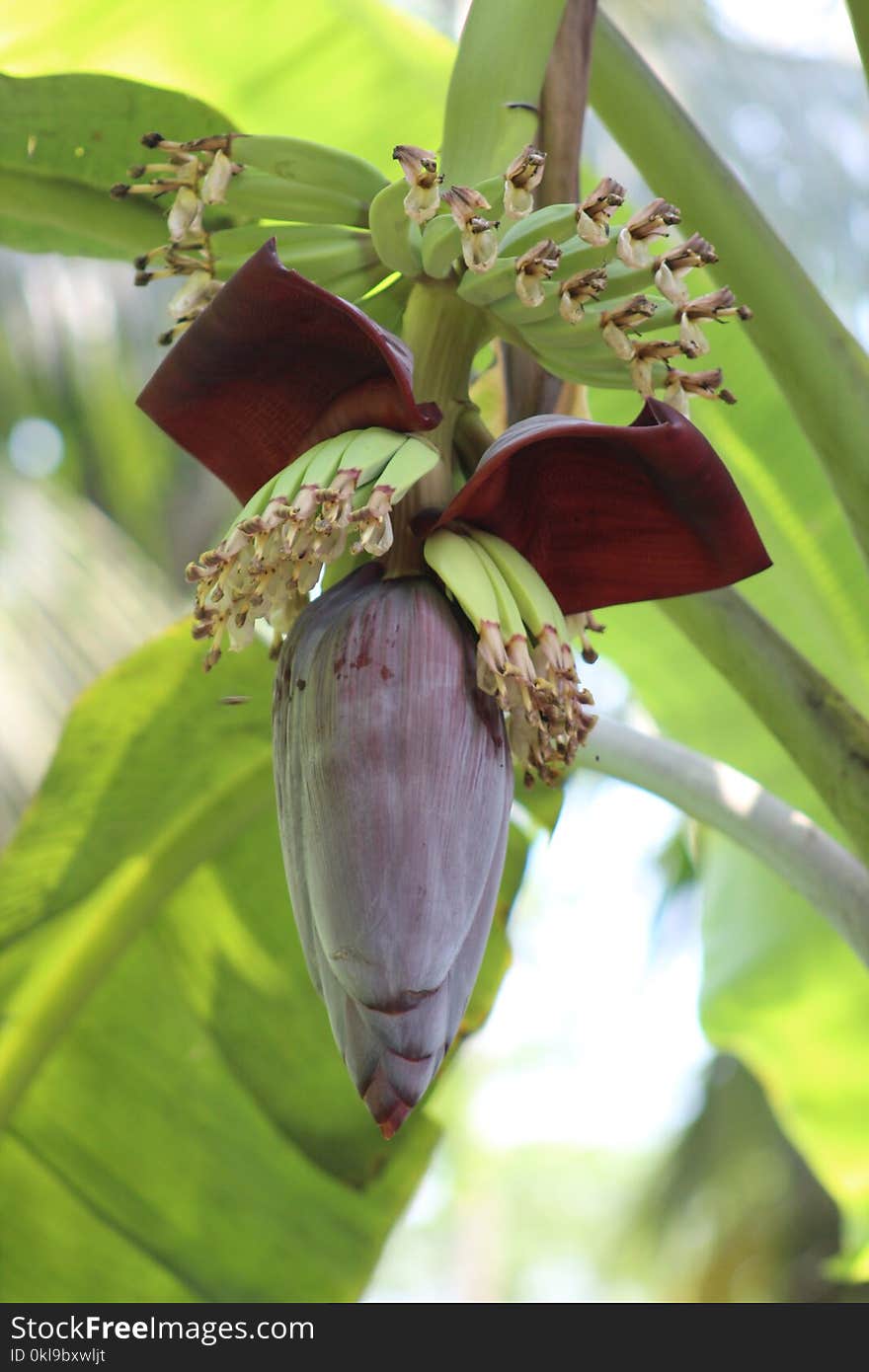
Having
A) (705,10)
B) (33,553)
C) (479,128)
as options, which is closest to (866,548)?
(479,128)

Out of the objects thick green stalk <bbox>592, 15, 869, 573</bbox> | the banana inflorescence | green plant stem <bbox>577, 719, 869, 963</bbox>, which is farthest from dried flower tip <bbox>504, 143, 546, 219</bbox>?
green plant stem <bbox>577, 719, 869, 963</bbox>

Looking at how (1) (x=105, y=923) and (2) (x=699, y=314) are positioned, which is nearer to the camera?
(2) (x=699, y=314)

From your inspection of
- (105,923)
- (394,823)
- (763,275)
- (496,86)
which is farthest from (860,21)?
(105,923)

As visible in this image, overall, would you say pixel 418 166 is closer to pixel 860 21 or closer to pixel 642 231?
pixel 642 231

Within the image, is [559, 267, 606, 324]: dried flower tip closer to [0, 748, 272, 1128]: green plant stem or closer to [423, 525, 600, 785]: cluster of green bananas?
[423, 525, 600, 785]: cluster of green bananas

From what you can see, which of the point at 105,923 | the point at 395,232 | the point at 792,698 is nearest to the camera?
the point at 395,232

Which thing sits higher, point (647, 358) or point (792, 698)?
point (647, 358)
